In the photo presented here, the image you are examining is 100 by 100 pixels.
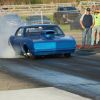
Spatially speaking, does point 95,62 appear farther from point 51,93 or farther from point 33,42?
point 51,93

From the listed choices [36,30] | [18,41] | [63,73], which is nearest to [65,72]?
[63,73]

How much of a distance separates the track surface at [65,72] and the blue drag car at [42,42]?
1.22ft

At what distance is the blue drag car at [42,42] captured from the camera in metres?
11.0

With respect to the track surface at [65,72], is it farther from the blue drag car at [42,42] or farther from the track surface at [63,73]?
the blue drag car at [42,42]

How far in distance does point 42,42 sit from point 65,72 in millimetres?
2677

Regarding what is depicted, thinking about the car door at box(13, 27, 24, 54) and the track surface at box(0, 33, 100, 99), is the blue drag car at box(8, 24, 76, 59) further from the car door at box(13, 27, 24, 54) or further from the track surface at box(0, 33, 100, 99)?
the track surface at box(0, 33, 100, 99)

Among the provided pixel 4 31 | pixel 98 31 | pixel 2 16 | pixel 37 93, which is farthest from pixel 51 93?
pixel 2 16

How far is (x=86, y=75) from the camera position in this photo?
26.3 ft

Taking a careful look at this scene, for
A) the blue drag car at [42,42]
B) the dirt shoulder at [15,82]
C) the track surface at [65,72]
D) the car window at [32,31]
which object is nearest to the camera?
the track surface at [65,72]

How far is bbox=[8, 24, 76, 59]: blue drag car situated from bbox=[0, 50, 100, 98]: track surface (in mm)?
371

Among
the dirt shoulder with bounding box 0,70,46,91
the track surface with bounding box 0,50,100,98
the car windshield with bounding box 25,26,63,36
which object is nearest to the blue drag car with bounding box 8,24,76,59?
the car windshield with bounding box 25,26,63,36

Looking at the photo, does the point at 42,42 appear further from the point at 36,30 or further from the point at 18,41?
the point at 18,41

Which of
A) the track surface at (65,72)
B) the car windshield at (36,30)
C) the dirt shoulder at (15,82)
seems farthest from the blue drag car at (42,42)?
the dirt shoulder at (15,82)

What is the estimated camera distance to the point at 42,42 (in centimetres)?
1099
